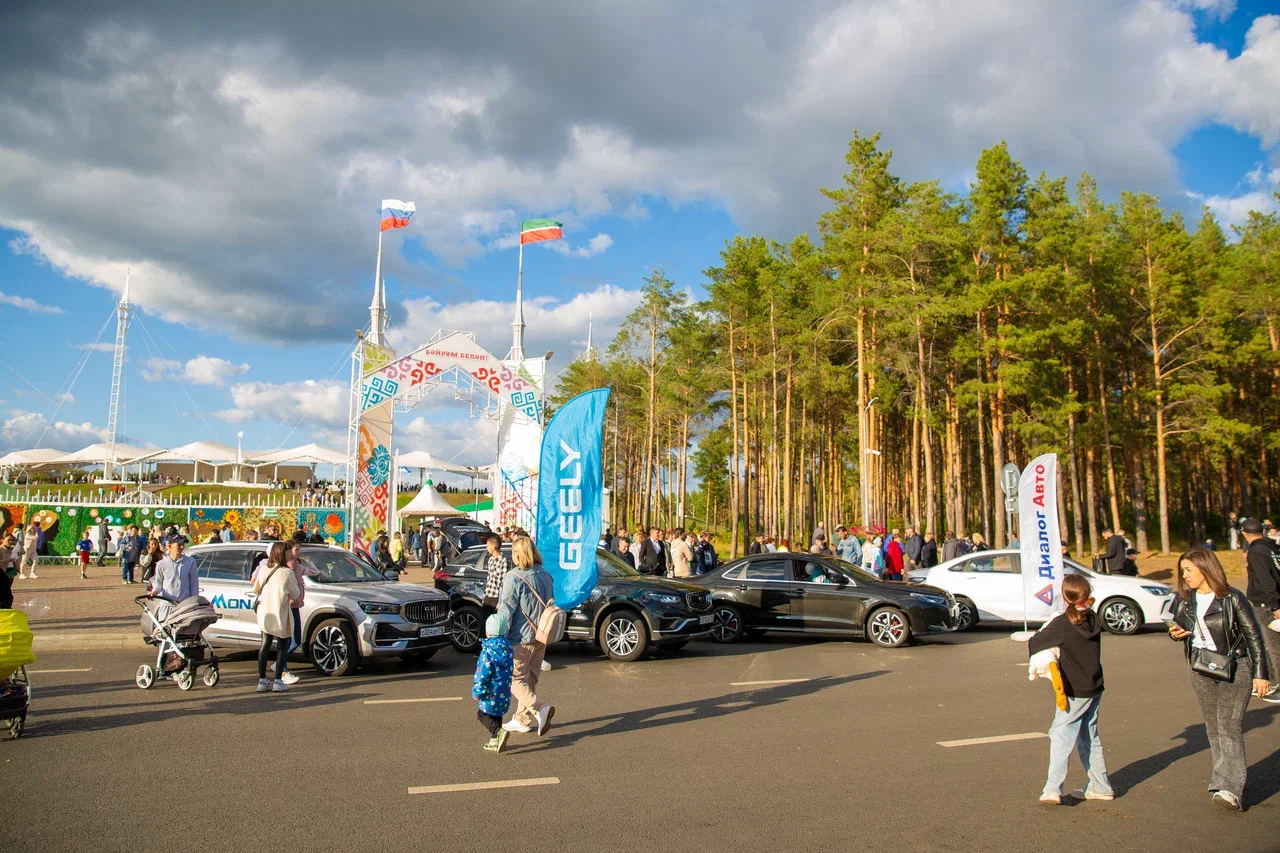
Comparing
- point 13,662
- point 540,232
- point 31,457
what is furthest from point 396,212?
point 31,457

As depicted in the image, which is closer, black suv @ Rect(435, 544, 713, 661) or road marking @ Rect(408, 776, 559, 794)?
road marking @ Rect(408, 776, 559, 794)

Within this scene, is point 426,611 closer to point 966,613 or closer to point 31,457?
point 966,613

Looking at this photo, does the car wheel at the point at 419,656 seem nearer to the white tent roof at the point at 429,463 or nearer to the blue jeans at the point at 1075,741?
the blue jeans at the point at 1075,741

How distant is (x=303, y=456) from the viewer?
174 ft

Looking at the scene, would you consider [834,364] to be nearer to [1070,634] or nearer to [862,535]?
[862,535]

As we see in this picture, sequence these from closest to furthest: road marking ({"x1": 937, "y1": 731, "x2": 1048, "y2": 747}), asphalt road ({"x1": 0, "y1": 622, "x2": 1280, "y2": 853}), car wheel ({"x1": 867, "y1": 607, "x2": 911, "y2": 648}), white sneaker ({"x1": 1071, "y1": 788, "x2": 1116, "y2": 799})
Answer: asphalt road ({"x1": 0, "y1": 622, "x2": 1280, "y2": 853}) < white sneaker ({"x1": 1071, "y1": 788, "x2": 1116, "y2": 799}) < road marking ({"x1": 937, "y1": 731, "x2": 1048, "y2": 747}) < car wheel ({"x1": 867, "y1": 607, "x2": 911, "y2": 648})

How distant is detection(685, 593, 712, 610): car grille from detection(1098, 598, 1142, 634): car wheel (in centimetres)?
757

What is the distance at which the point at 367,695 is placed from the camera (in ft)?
31.7

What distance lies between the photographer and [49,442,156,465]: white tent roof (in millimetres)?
55594

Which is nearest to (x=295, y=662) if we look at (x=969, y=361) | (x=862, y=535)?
(x=862, y=535)

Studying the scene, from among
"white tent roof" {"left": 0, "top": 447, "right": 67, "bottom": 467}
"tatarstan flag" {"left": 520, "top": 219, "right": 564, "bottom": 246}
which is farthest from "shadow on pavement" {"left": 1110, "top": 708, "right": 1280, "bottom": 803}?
"white tent roof" {"left": 0, "top": 447, "right": 67, "bottom": 467}

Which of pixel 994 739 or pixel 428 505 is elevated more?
pixel 428 505

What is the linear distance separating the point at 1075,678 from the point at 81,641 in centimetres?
1427

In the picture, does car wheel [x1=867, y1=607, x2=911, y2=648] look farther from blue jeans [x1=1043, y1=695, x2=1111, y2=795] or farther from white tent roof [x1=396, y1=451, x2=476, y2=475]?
white tent roof [x1=396, y1=451, x2=476, y2=475]
